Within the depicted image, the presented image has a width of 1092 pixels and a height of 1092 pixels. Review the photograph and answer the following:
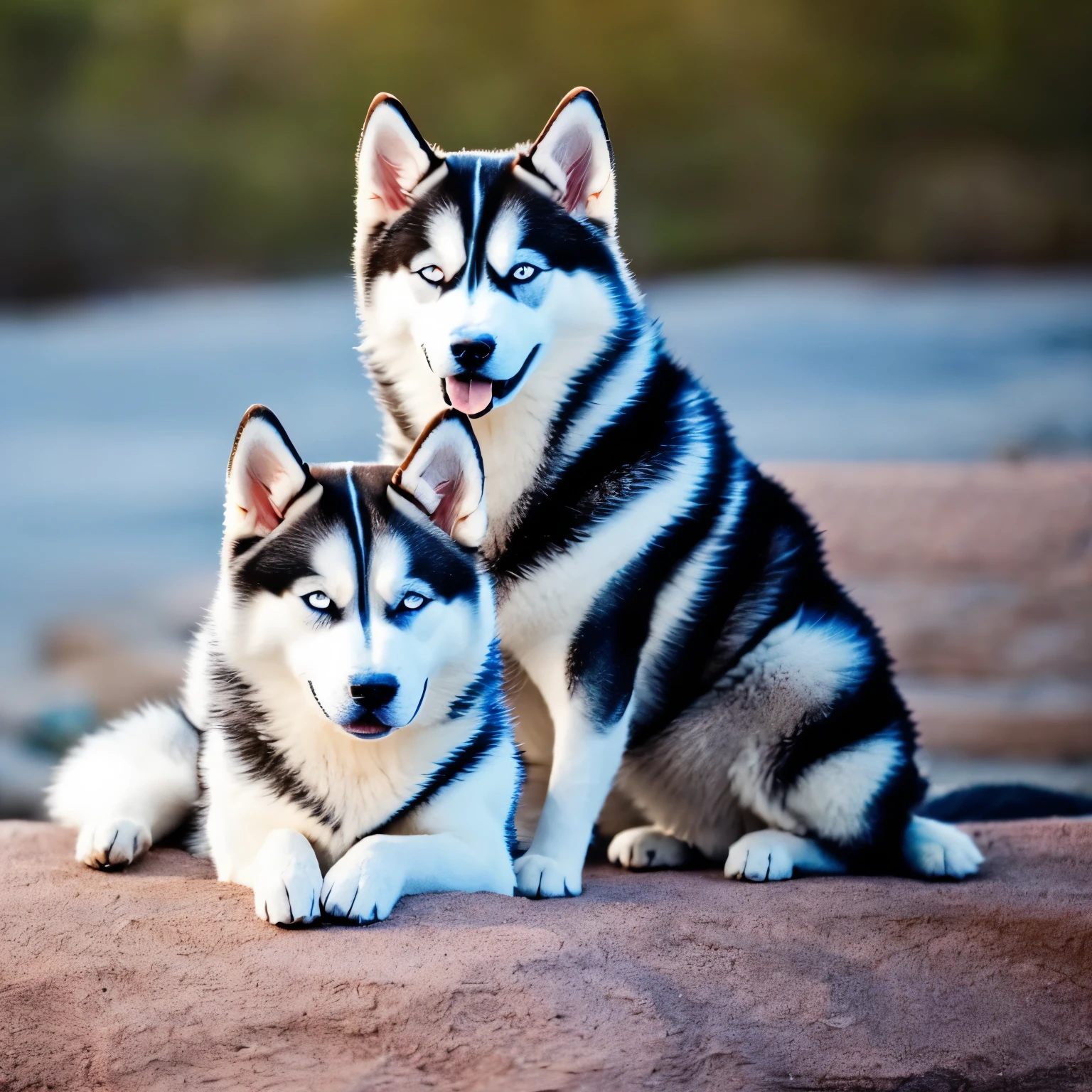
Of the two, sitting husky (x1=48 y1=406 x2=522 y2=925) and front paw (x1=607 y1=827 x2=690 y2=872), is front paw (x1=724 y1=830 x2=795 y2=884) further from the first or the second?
sitting husky (x1=48 y1=406 x2=522 y2=925)

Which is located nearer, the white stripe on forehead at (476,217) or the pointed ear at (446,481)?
the pointed ear at (446,481)

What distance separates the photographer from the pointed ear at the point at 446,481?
2387 mm

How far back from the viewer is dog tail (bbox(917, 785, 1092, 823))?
3602 mm

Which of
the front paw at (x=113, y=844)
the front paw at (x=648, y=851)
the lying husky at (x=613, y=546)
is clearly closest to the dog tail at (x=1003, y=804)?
the lying husky at (x=613, y=546)

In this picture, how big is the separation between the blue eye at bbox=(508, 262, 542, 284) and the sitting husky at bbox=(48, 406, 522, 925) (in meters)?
0.43

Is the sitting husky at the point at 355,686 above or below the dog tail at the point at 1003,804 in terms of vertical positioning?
above

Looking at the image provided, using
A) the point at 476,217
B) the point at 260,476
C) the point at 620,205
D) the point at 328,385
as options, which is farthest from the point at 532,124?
the point at 260,476

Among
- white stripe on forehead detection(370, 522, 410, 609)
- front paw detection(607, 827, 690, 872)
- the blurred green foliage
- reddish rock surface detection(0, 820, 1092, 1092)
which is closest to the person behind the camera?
reddish rock surface detection(0, 820, 1092, 1092)

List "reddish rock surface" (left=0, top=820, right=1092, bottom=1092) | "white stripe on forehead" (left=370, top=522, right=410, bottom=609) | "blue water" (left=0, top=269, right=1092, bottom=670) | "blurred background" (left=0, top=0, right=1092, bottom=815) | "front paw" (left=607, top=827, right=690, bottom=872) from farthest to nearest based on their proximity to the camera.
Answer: "blurred background" (left=0, top=0, right=1092, bottom=815) < "blue water" (left=0, top=269, right=1092, bottom=670) < "front paw" (left=607, top=827, right=690, bottom=872) < "white stripe on forehead" (left=370, top=522, right=410, bottom=609) < "reddish rock surface" (left=0, top=820, right=1092, bottom=1092)

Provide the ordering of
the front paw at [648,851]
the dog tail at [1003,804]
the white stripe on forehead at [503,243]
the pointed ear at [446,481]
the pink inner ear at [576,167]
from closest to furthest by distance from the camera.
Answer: the pointed ear at [446,481], the white stripe on forehead at [503,243], the pink inner ear at [576,167], the front paw at [648,851], the dog tail at [1003,804]

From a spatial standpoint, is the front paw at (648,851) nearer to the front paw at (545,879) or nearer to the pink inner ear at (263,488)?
the front paw at (545,879)

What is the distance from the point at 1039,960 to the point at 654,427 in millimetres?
1285

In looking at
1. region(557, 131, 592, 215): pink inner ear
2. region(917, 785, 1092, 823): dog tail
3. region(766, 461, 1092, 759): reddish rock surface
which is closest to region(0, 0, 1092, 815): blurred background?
region(766, 461, 1092, 759): reddish rock surface

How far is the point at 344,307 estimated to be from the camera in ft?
27.7
